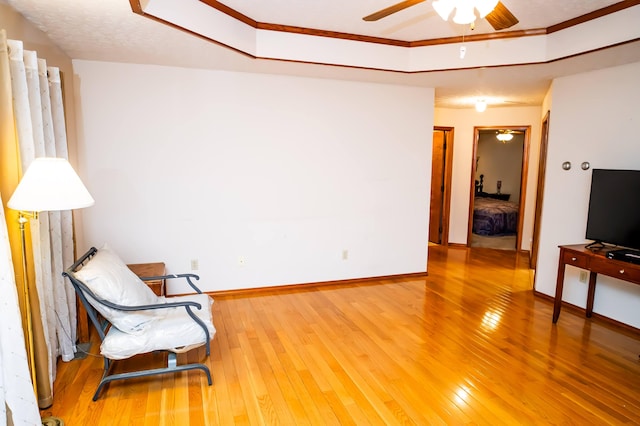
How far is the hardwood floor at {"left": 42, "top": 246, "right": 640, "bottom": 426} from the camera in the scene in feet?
7.76

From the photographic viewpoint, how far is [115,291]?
8.23 ft

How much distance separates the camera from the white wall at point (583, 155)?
3639mm

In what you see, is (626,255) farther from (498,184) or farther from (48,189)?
(498,184)

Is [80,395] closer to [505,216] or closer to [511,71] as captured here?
[511,71]

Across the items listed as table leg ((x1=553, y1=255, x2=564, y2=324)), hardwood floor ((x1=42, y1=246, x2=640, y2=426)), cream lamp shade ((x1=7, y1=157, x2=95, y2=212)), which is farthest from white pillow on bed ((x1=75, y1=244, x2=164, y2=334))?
table leg ((x1=553, y1=255, x2=564, y2=324))

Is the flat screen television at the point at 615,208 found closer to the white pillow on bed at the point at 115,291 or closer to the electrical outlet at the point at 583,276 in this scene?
Answer: the electrical outlet at the point at 583,276

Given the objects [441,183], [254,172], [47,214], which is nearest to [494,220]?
[441,183]

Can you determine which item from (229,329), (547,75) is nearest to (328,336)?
(229,329)

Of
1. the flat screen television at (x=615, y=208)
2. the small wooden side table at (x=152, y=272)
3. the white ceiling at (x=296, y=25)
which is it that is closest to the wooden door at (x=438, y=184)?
the white ceiling at (x=296, y=25)

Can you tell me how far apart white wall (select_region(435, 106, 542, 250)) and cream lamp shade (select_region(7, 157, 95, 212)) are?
6.09 meters

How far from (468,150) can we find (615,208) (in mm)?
3667

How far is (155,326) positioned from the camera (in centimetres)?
258

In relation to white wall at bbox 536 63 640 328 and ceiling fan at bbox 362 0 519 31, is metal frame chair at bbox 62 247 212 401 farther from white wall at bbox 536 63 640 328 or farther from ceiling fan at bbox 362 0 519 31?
white wall at bbox 536 63 640 328

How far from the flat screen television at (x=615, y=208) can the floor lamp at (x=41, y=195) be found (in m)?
4.07
